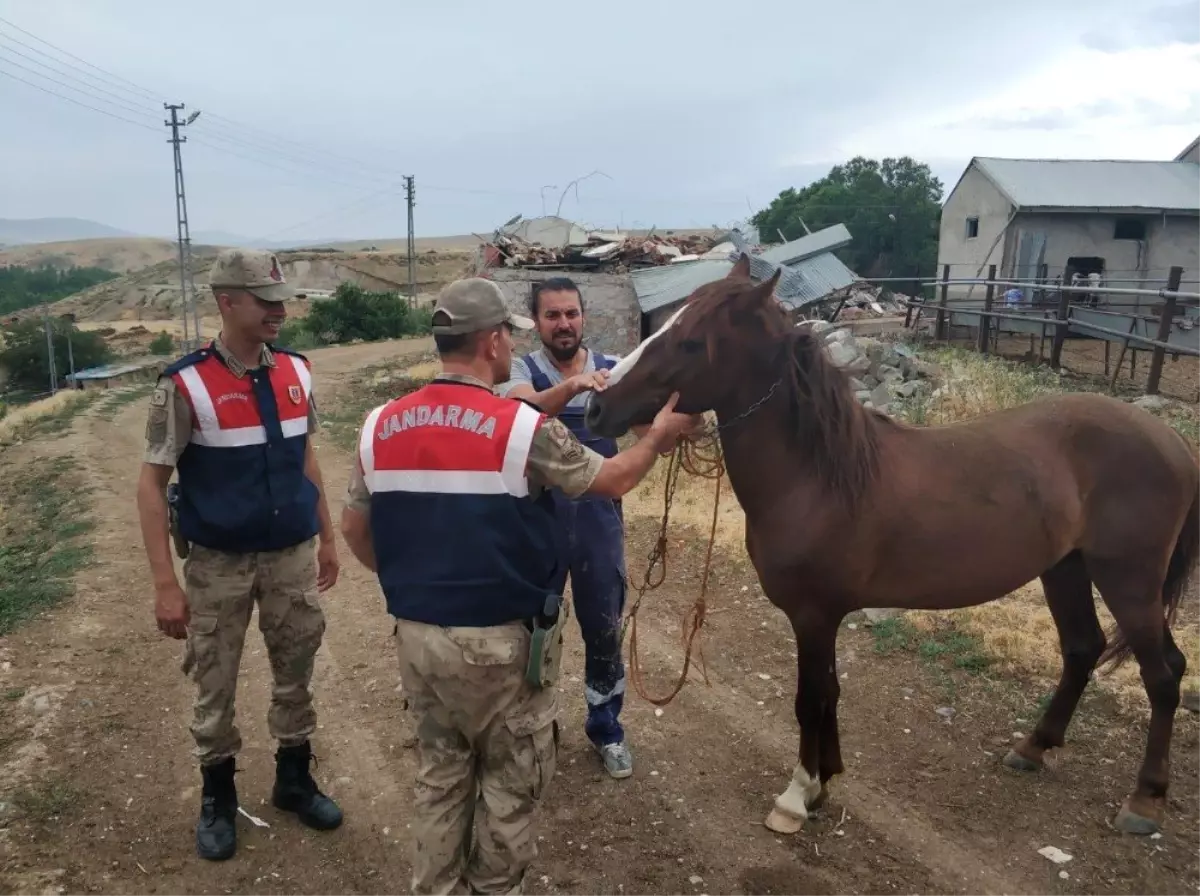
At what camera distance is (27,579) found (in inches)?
247

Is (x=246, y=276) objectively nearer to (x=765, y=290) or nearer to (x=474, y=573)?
(x=474, y=573)

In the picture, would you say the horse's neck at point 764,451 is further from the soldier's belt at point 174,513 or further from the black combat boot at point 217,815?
the black combat boot at point 217,815

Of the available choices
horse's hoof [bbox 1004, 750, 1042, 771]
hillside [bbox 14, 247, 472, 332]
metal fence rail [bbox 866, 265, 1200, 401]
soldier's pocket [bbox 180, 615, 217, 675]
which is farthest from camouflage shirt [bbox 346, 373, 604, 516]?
hillside [bbox 14, 247, 472, 332]

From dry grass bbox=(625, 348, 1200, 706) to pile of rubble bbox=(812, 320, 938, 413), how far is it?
315 mm

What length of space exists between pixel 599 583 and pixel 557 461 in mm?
1524

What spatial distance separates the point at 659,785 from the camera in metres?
3.66

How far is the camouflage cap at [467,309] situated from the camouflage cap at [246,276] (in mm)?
1040

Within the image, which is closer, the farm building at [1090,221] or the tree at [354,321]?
the farm building at [1090,221]

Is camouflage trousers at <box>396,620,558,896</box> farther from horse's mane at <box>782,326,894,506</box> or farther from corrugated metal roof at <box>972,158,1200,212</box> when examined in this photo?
corrugated metal roof at <box>972,158,1200,212</box>

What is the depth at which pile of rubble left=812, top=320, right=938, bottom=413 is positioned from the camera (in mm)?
10828

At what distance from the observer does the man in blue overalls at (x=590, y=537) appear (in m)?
3.52

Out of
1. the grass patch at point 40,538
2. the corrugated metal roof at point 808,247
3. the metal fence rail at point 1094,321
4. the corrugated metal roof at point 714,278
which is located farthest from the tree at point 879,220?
the grass patch at point 40,538

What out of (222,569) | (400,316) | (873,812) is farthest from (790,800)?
(400,316)

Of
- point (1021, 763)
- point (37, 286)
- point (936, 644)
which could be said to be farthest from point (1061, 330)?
point (37, 286)
